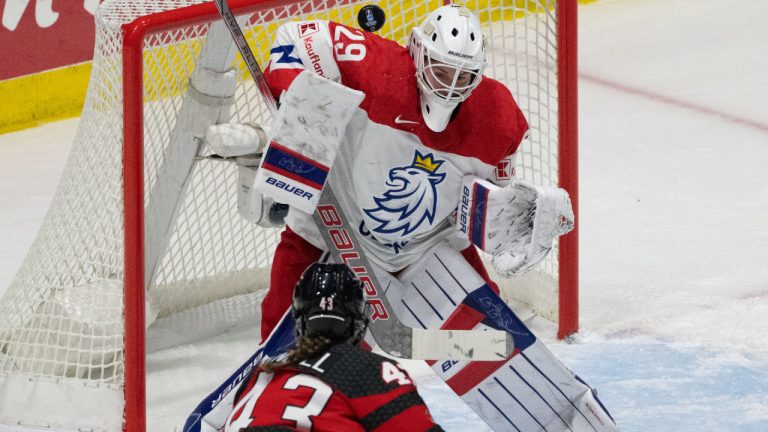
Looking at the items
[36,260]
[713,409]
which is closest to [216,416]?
[36,260]

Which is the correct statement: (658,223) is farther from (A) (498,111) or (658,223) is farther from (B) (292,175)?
(B) (292,175)

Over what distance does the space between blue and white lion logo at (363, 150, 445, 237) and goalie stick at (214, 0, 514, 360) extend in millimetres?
75

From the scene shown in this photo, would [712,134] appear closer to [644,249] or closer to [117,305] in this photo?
[644,249]

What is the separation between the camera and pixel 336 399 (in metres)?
1.97

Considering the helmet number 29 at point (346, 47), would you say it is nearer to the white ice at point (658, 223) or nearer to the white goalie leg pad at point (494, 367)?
the white goalie leg pad at point (494, 367)

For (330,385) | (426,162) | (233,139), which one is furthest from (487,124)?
(330,385)

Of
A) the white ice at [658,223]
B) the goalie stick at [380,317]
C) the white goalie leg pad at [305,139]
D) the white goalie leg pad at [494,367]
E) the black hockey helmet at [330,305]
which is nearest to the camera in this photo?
the black hockey helmet at [330,305]

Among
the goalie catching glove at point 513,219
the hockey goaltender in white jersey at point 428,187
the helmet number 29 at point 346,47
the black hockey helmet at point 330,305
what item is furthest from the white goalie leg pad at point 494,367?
the black hockey helmet at point 330,305

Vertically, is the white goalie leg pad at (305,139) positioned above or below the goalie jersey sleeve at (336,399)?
above

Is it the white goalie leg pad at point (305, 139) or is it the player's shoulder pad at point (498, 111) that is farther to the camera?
the player's shoulder pad at point (498, 111)

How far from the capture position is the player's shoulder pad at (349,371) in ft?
6.48

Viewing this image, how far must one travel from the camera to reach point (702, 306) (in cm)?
382

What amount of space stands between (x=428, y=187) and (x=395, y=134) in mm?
138

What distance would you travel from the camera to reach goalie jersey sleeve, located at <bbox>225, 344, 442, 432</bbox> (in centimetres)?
195
